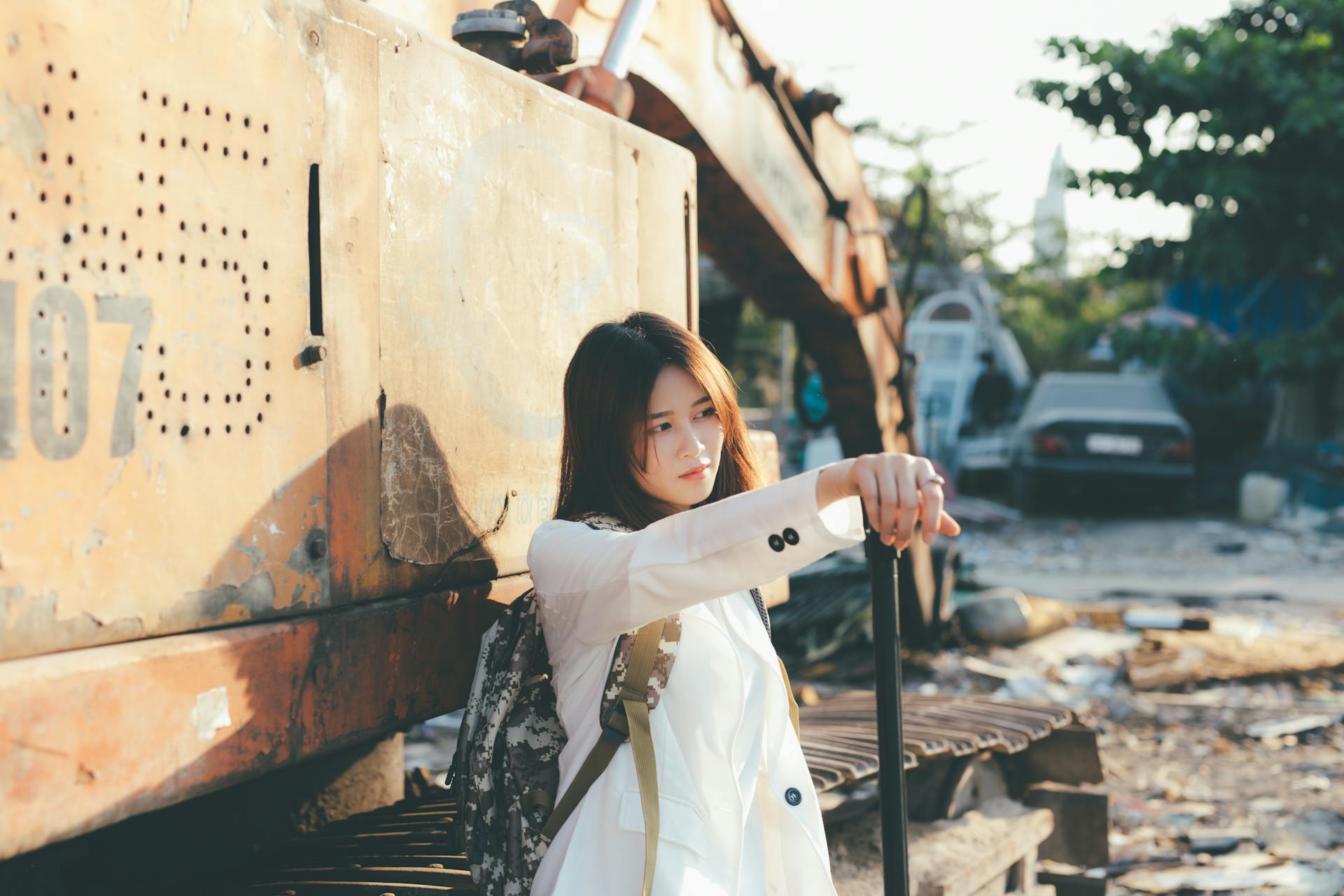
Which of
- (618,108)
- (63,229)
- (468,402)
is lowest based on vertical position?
(468,402)

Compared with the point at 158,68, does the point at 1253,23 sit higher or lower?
higher

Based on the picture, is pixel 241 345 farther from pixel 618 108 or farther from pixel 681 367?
pixel 618 108

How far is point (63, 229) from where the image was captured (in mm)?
1424

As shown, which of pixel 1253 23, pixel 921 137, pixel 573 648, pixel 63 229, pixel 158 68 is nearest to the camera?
pixel 63 229

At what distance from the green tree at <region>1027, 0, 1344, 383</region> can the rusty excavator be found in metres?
11.8

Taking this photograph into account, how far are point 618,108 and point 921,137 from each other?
62.0 ft

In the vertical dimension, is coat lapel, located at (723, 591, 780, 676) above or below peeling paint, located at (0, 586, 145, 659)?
below

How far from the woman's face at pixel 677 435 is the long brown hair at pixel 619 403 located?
0.5 inches

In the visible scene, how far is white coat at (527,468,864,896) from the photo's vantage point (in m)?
1.74

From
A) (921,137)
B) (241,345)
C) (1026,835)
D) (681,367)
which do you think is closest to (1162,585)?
(1026,835)

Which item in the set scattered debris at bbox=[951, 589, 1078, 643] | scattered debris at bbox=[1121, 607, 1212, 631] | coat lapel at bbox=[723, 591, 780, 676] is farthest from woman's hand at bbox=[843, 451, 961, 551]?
scattered debris at bbox=[1121, 607, 1212, 631]

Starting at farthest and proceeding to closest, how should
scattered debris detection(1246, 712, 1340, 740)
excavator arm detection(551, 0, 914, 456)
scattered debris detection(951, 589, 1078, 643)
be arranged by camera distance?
1. scattered debris detection(951, 589, 1078, 643)
2. scattered debris detection(1246, 712, 1340, 740)
3. excavator arm detection(551, 0, 914, 456)

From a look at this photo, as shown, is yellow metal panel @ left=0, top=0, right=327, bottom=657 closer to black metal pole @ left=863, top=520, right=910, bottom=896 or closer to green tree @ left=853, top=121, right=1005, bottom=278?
black metal pole @ left=863, top=520, right=910, bottom=896

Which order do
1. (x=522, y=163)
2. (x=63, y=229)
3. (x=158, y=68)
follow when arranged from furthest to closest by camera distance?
(x=522, y=163), (x=158, y=68), (x=63, y=229)
